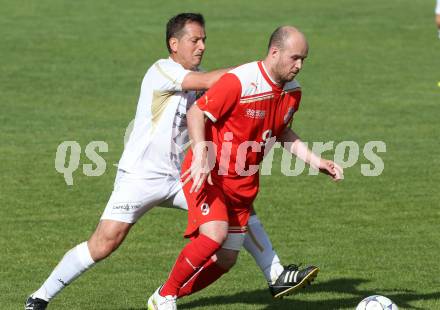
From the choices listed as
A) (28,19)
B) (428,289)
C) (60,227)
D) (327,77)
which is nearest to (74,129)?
(60,227)

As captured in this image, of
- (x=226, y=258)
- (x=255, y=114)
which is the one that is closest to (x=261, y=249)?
(x=226, y=258)

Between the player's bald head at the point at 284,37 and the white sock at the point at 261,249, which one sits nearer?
the player's bald head at the point at 284,37

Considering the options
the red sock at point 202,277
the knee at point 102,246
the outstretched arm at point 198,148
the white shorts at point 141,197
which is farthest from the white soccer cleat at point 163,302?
the outstretched arm at point 198,148

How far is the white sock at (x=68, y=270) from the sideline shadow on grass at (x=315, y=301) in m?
1.09

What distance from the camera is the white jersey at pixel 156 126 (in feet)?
27.3

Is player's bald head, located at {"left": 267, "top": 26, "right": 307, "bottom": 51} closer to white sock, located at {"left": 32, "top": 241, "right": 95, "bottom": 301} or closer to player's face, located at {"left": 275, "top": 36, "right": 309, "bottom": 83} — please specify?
player's face, located at {"left": 275, "top": 36, "right": 309, "bottom": 83}

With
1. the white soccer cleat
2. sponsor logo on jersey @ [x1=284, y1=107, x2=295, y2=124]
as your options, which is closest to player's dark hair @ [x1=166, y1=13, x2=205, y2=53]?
sponsor logo on jersey @ [x1=284, y1=107, x2=295, y2=124]

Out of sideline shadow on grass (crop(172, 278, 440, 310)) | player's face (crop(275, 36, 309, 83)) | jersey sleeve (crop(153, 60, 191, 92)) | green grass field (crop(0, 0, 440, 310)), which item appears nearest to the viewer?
player's face (crop(275, 36, 309, 83))

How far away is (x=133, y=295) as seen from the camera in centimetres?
930

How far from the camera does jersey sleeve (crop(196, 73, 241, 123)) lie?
7.84m

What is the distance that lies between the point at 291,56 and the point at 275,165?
7490mm

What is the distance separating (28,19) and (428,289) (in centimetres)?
2107

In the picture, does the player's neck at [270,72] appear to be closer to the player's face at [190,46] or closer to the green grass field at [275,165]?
the player's face at [190,46]

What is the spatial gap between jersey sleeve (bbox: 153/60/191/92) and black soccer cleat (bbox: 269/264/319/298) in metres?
1.72
